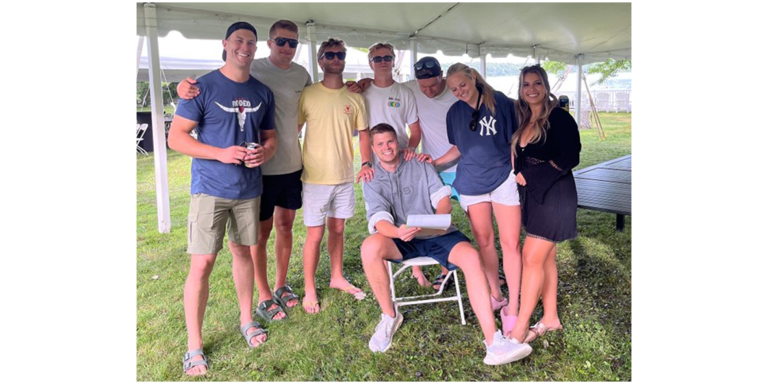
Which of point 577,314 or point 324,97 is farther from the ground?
point 324,97

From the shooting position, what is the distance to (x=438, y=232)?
9.62ft

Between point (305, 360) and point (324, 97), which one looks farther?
point (324, 97)

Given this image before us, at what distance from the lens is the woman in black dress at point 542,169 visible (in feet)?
7.95

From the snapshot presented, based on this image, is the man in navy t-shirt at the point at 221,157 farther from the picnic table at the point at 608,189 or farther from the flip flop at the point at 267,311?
the picnic table at the point at 608,189

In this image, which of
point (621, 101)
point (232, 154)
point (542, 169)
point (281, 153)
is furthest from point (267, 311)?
point (621, 101)

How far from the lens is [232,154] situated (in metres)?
2.45

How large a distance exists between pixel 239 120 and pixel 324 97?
71 cm

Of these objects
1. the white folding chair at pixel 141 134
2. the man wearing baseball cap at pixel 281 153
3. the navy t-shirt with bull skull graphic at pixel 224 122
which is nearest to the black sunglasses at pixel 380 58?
the man wearing baseball cap at pixel 281 153

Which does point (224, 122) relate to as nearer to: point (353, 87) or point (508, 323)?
point (353, 87)

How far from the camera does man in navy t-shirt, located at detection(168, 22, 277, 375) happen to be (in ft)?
8.04

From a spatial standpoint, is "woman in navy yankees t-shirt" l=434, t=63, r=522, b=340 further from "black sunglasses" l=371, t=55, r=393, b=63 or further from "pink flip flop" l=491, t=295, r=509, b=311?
"black sunglasses" l=371, t=55, r=393, b=63

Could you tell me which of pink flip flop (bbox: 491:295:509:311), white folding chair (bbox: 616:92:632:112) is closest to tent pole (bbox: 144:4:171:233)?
pink flip flop (bbox: 491:295:509:311)
